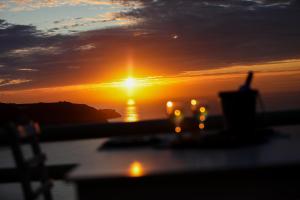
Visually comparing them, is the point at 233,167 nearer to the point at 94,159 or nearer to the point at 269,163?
the point at 269,163

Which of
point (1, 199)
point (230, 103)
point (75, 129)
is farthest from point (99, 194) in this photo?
point (1, 199)

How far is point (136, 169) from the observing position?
1.40 metres

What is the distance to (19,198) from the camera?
326 cm

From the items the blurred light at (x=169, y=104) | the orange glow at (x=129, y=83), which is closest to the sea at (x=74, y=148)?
the blurred light at (x=169, y=104)

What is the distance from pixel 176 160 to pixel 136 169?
0.20 meters

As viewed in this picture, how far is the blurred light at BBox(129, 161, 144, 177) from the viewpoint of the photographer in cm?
131

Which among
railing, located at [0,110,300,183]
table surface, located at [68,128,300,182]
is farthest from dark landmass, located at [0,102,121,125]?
table surface, located at [68,128,300,182]

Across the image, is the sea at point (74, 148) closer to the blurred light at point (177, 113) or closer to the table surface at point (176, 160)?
the blurred light at point (177, 113)

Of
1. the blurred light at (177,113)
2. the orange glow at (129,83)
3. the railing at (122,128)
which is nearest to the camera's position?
the blurred light at (177,113)

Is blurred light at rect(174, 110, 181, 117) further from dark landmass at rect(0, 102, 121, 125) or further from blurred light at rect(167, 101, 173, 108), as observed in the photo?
dark landmass at rect(0, 102, 121, 125)

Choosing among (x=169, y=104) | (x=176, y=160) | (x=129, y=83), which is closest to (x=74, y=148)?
(x=169, y=104)

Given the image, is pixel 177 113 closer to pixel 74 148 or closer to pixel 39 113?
pixel 74 148

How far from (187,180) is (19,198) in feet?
7.26

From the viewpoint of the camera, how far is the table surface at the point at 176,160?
4.37 feet
